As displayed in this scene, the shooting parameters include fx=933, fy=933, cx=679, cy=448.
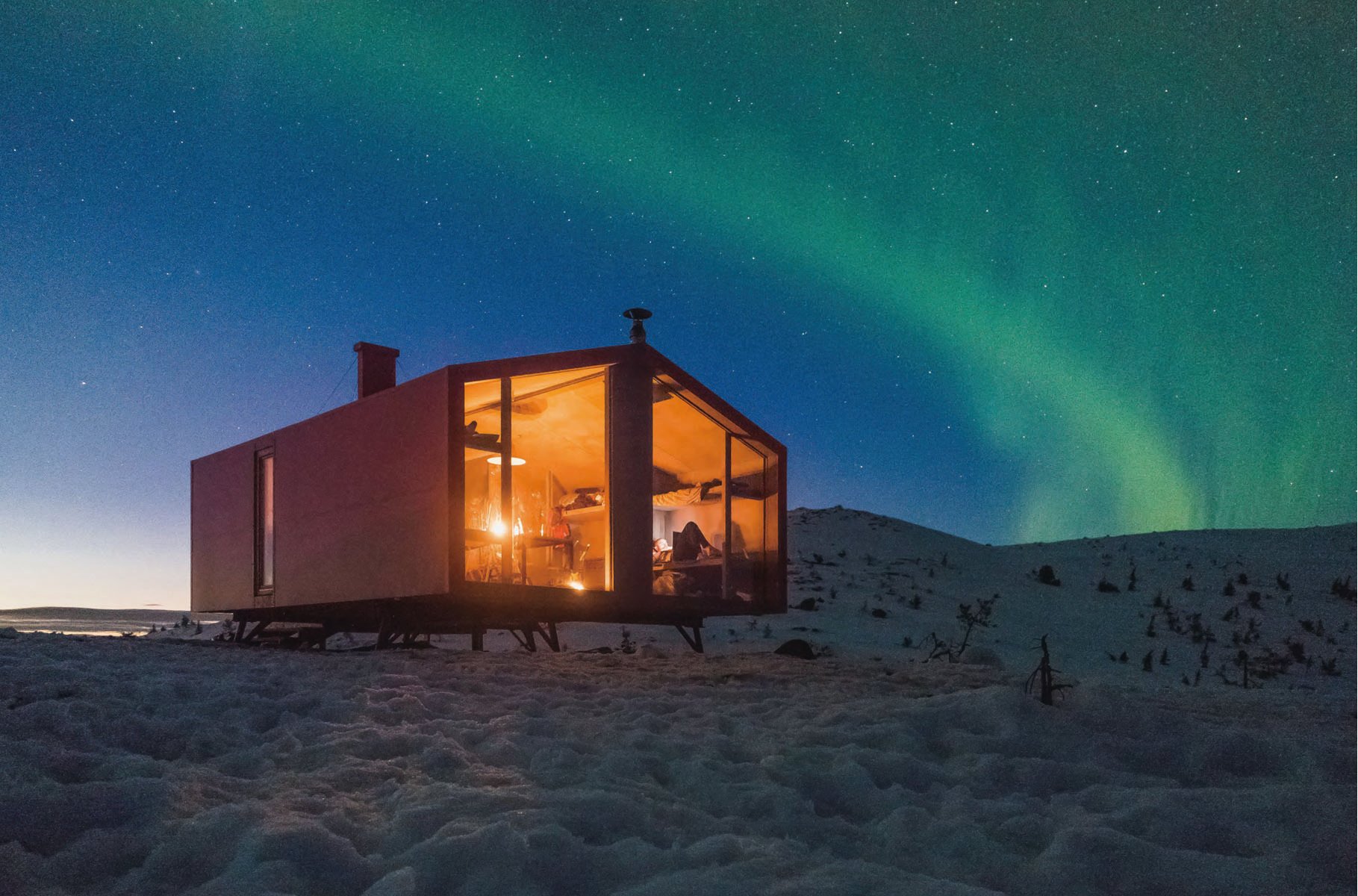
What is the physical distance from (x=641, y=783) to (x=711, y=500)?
8.75m

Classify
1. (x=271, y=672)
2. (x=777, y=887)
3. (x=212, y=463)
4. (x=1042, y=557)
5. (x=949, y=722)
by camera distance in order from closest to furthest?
(x=777, y=887), (x=949, y=722), (x=271, y=672), (x=212, y=463), (x=1042, y=557)

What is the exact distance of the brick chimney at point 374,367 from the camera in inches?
437

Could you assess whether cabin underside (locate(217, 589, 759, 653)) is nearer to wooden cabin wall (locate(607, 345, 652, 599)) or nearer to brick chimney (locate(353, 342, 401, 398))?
wooden cabin wall (locate(607, 345, 652, 599))

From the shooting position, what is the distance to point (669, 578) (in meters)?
10.6

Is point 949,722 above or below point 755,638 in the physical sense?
above

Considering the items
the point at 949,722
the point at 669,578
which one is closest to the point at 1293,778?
the point at 949,722

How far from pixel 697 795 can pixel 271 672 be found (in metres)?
3.62

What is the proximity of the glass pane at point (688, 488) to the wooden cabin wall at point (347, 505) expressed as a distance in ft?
8.55

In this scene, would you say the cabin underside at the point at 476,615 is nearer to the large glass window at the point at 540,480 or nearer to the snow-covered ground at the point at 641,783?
the large glass window at the point at 540,480

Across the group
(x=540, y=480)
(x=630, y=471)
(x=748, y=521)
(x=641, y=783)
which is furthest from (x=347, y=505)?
(x=641, y=783)

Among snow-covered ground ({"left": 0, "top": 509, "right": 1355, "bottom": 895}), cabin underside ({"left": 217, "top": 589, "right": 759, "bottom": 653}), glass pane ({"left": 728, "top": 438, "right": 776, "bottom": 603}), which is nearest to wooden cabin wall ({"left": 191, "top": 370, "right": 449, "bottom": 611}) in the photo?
cabin underside ({"left": 217, "top": 589, "right": 759, "bottom": 653})

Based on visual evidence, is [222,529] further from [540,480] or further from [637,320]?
[637,320]

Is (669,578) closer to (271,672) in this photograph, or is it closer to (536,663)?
(536,663)

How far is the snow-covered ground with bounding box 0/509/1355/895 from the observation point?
2396 millimetres
